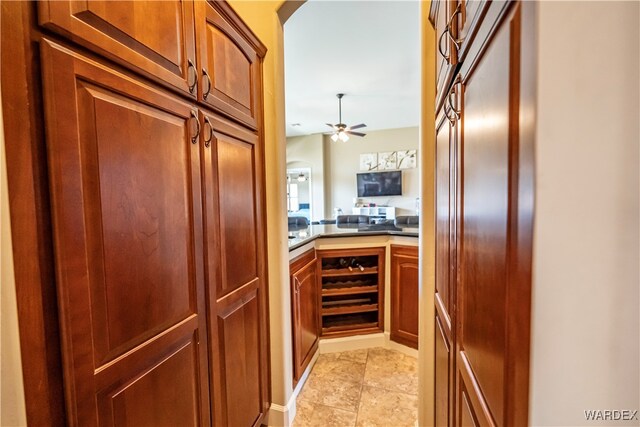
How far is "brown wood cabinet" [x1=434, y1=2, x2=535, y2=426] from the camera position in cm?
43

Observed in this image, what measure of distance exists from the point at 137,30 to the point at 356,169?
6.93m

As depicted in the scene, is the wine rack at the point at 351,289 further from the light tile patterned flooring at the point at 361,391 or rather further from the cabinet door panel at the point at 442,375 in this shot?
the cabinet door panel at the point at 442,375

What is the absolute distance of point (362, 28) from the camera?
2787 millimetres

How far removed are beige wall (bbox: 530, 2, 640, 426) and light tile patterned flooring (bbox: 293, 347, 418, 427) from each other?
1533mm

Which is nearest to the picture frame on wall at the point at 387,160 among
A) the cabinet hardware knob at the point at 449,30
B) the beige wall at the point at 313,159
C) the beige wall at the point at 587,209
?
the beige wall at the point at 313,159

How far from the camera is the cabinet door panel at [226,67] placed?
98 cm

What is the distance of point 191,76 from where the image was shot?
3.01 ft

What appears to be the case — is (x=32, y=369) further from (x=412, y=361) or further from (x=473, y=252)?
(x=412, y=361)

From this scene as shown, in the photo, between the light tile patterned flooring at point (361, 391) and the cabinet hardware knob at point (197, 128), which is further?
the light tile patterned flooring at point (361, 391)

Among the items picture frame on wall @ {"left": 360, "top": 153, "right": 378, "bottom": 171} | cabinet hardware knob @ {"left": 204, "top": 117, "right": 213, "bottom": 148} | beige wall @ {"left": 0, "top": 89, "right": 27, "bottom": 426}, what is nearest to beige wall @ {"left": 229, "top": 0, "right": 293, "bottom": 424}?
cabinet hardware knob @ {"left": 204, "top": 117, "right": 213, "bottom": 148}

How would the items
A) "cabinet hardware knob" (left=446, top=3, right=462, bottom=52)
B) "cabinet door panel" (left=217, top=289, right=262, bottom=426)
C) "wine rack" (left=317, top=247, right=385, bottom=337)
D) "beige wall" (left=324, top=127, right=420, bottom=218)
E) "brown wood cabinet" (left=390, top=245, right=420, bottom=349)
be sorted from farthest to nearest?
"beige wall" (left=324, top=127, right=420, bottom=218) < "wine rack" (left=317, top=247, right=385, bottom=337) < "brown wood cabinet" (left=390, top=245, right=420, bottom=349) < "cabinet door panel" (left=217, top=289, right=262, bottom=426) < "cabinet hardware knob" (left=446, top=3, right=462, bottom=52)

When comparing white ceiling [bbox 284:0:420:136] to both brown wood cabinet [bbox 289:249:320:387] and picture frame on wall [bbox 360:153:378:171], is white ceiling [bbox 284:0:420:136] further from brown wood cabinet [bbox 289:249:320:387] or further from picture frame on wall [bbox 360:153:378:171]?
brown wood cabinet [bbox 289:249:320:387]

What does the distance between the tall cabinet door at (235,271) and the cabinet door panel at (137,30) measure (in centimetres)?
20

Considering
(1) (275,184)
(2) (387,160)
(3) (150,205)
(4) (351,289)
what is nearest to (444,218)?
(1) (275,184)
